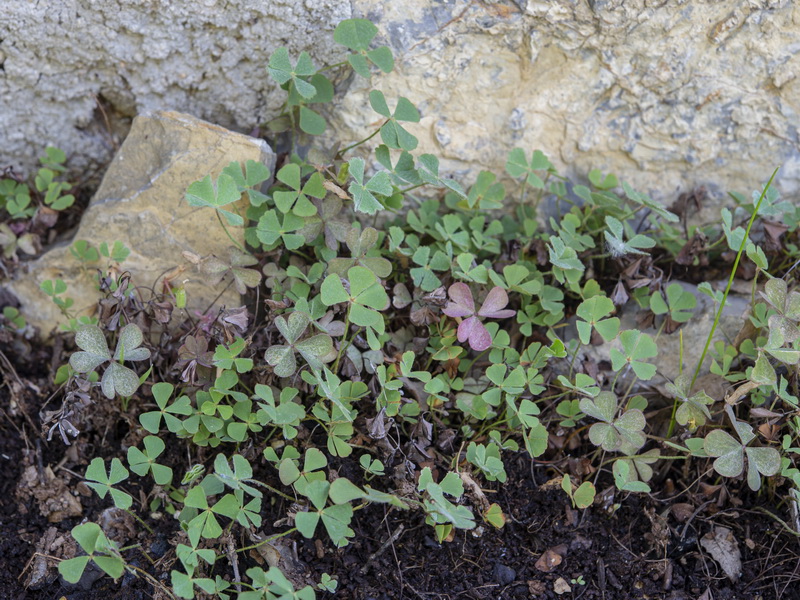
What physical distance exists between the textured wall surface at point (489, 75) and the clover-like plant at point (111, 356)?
3.08 ft

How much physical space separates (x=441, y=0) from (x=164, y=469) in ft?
5.38

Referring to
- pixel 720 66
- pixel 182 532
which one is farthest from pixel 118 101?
pixel 720 66

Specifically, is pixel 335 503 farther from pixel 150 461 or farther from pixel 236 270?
pixel 236 270

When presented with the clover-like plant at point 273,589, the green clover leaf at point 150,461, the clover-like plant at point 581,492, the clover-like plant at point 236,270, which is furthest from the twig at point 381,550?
the clover-like plant at point 236,270

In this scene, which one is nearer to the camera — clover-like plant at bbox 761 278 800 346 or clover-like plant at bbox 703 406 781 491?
clover-like plant at bbox 703 406 781 491

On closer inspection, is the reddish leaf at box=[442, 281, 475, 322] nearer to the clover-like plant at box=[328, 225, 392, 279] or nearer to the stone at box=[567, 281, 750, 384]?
the clover-like plant at box=[328, 225, 392, 279]

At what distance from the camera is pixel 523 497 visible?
6.50 feet

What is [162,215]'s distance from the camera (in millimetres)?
2244

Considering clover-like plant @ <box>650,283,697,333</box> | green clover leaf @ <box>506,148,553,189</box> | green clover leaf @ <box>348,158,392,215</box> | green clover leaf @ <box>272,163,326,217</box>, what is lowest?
clover-like plant @ <box>650,283,697,333</box>

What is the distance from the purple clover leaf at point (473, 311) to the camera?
1.99 meters

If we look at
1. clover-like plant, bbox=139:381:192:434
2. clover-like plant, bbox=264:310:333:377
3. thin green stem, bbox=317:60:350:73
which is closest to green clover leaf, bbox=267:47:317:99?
thin green stem, bbox=317:60:350:73

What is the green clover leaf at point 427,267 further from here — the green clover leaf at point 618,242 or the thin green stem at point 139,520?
the thin green stem at point 139,520

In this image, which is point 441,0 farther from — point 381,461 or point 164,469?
point 164,469

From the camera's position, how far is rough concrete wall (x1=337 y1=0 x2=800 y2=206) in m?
2.23
